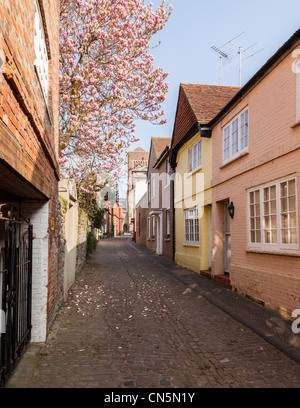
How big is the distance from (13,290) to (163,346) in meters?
2.43

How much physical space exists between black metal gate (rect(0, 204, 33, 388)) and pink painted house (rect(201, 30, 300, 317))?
4646mm

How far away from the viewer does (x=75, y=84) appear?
10336 millimetres

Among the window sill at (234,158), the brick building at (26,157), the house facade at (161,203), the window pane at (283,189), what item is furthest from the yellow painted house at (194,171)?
the brick building at (26,157)

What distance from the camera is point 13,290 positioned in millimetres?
3895

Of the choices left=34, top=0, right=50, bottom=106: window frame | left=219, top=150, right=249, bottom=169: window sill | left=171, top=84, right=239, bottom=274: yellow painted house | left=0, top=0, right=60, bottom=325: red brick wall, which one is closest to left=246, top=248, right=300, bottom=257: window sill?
left=219, top=150, right=249, bottom=169: window sill

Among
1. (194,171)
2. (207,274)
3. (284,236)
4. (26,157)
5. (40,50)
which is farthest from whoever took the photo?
(194,171)

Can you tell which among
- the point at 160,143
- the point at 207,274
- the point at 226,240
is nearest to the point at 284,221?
the point at 226,240

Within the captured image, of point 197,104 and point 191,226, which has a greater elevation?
point 197,104

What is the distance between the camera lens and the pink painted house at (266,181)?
642 centimetres

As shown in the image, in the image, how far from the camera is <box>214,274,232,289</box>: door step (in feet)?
30.7

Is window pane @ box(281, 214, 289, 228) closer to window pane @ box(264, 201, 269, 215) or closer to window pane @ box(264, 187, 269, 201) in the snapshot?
window pane @ box(264, 201, 269, 215)

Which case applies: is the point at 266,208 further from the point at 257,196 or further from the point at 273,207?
the point at 257,196

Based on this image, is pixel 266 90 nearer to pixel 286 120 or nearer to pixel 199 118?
pixel 286 120
